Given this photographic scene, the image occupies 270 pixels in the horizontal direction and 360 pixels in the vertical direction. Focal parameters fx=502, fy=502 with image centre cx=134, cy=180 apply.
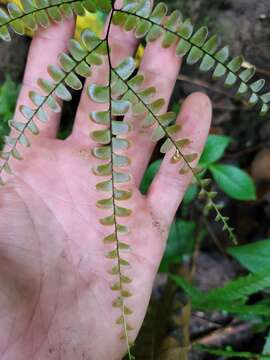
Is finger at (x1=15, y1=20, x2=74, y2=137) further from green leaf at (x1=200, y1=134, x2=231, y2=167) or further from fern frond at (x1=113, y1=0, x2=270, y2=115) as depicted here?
green leaf at (x1=200, y1=134, x2=231, y2=167)

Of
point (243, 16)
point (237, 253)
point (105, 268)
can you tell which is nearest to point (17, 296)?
point (105, 268)

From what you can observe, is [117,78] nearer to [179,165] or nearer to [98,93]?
[98,93]

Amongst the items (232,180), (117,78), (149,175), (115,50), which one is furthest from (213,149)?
(117,78)

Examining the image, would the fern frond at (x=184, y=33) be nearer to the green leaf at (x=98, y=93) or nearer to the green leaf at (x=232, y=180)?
the green leaf at (x=98, y=93)

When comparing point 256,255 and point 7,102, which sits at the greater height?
point 7,102

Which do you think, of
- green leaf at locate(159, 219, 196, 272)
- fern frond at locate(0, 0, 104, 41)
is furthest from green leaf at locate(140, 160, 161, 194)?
fern frond at locate(0, 0, 104, 41)

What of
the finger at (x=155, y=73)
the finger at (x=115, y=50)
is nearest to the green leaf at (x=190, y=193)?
the finger at (x=155, y=73)
